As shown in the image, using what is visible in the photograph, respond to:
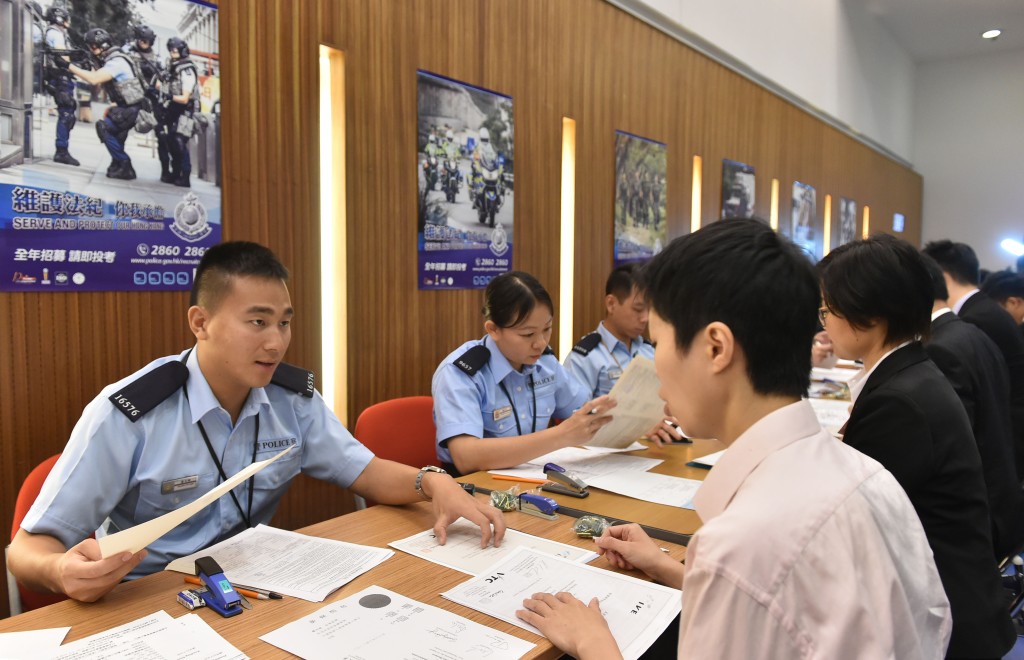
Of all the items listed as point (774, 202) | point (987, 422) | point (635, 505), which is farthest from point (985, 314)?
point (774, 202)

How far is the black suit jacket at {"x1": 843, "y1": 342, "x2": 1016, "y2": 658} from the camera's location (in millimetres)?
1485

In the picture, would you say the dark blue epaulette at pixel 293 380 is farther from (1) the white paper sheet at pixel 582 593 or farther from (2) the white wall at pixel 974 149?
(2) the white wall at pixel 974 149

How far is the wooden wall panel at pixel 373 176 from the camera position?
2129 mm

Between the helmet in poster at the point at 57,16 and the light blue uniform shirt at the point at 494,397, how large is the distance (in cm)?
152

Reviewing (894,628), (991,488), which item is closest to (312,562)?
(894,628)

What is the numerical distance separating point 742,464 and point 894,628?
235 millimetres

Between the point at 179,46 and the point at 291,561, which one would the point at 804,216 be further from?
the point at 291,561

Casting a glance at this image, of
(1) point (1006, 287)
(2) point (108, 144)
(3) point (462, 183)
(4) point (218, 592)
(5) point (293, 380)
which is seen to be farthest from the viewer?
(1) point (1006, 287)

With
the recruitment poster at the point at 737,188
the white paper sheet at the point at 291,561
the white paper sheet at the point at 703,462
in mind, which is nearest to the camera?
the white paper sheet at the point at 291,561

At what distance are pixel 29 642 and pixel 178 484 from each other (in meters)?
0.53

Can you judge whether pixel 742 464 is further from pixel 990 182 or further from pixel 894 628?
pixel 990 182

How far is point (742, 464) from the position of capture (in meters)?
0.86

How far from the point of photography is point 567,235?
4164mm

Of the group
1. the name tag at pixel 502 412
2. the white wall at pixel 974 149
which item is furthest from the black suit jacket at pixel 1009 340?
the white wall at pixel 974 149
